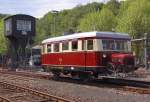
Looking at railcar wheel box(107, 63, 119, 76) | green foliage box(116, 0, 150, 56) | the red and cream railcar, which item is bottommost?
railcar wheel box(107, 63, 119, 76)

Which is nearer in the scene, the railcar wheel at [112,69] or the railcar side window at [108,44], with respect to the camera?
the railcar wheel at [112,69]

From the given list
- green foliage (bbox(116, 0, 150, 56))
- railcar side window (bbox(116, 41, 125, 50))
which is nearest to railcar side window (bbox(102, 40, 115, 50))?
railcar side window (bbox(116, 41, 125, 50))

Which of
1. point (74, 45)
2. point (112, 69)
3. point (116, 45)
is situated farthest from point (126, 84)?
point (74, 45)

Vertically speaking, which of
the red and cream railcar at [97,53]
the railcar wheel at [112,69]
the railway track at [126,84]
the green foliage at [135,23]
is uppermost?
the green foliage at [135,23]

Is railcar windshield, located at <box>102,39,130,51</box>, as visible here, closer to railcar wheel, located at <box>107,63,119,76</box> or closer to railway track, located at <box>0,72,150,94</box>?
railcar wheel, located at <box>107,63,119,76</box>

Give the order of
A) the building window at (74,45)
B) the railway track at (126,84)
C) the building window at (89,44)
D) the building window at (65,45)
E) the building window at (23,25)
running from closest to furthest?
the railway track at (126,84), the building window at (89,44), the building window at (74,45), the building window at (65,45), the building window at (23,25)

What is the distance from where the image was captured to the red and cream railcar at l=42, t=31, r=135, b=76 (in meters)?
24.2

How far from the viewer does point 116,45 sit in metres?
25.5

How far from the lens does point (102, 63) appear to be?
24.7 m

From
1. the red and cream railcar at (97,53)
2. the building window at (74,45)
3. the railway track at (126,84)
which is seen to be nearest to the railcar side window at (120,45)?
the red and cream railcar at (97,53)

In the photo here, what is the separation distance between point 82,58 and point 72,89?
327 cm

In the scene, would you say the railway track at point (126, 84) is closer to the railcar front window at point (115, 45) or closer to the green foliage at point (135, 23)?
the railcar front window at point (115, 45)

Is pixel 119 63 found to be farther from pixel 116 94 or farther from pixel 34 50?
pixel 34 50

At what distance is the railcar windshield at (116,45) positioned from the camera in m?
25.1
